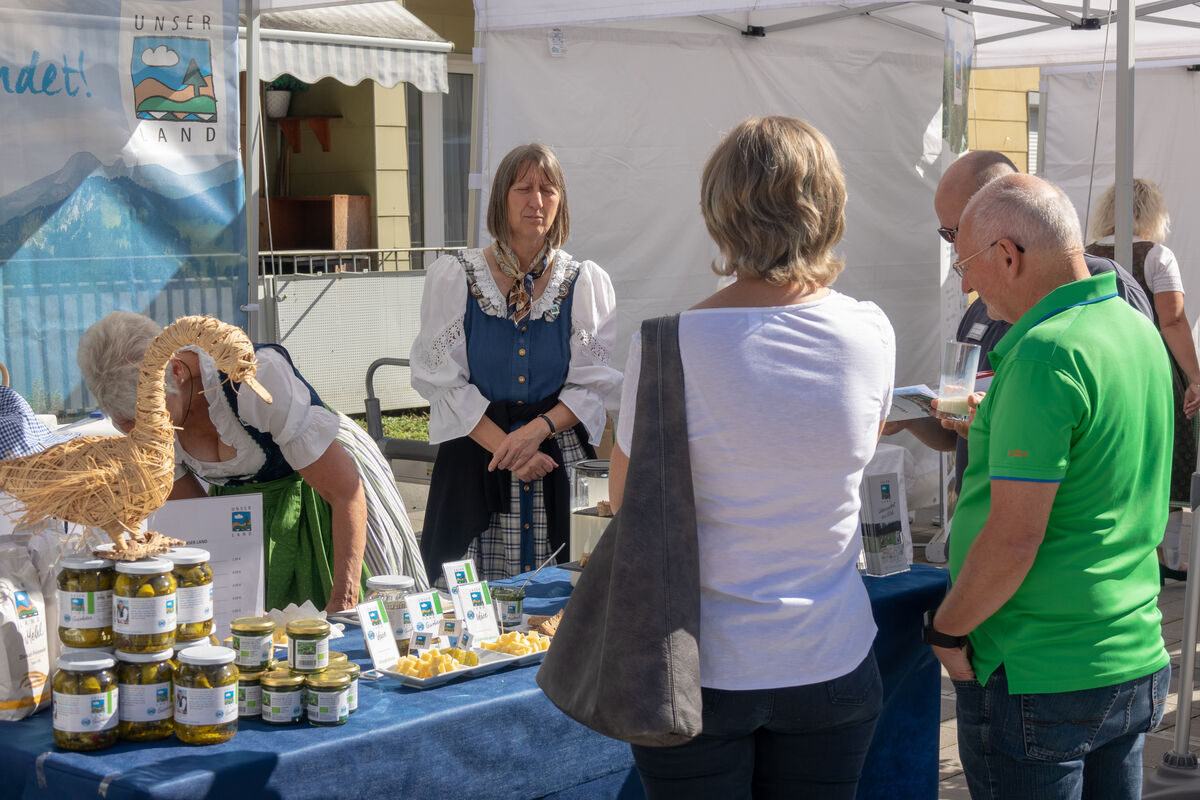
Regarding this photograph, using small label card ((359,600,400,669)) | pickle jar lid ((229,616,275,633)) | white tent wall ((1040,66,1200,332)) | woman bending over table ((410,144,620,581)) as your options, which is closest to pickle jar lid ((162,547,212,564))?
pickle jar lid ((229,616,275,633))

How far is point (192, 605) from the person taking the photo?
5.57 ft

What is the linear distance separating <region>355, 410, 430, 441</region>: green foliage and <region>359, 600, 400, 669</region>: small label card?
19.9 feet

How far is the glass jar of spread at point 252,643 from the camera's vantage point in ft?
5.78

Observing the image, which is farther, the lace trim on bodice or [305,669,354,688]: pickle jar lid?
the lace trim on bodice

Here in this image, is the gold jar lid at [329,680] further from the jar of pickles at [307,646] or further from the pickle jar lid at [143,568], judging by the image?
the pickle jar lid at [143,568]

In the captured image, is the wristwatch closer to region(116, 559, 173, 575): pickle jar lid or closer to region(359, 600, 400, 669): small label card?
region(359, 600, 400, 669): small label card

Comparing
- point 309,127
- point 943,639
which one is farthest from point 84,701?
point 309,127

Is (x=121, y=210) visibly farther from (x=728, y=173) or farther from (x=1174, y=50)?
(x=1174, y=50)

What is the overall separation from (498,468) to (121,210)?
1.58 metres

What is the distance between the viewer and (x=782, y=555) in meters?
1.60

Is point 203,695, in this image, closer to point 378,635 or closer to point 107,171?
point 378,635

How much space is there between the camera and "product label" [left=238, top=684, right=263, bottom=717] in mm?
1755

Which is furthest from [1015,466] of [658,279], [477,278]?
[658,279]

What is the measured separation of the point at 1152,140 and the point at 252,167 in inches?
261
